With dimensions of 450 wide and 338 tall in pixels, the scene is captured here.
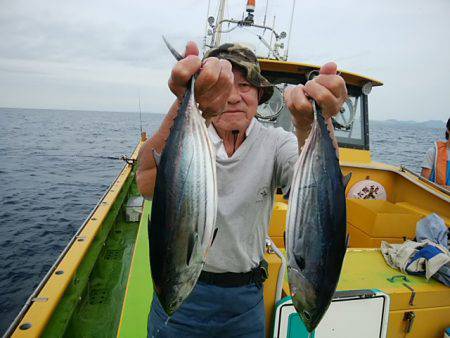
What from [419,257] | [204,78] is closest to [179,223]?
[204,78]

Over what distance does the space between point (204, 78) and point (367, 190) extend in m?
4.98

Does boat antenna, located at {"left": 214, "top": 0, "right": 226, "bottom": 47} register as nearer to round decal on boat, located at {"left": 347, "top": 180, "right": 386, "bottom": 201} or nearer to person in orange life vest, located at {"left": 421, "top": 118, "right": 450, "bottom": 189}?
round decal on boat, located at {"left": 347, "top": 180, "right": 386, "bottom": 201}

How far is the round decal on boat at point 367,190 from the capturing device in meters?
5.38

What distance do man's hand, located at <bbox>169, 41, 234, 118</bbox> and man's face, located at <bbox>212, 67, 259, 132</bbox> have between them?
47 cm

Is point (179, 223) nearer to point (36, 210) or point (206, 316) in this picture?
point (206, 316)

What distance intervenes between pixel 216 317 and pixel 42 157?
25.8 metres

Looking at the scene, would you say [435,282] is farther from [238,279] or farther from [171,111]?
[171,111]

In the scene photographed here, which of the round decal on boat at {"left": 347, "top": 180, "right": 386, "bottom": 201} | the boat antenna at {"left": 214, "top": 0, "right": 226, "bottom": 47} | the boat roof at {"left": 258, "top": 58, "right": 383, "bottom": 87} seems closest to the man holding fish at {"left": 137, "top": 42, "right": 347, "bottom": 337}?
the boat roof at {"left": 258, "top": 58, "right": 383, "bottom": 87}

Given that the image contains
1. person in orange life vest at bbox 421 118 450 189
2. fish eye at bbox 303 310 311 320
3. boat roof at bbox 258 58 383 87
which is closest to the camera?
fish eye at bbox 303 310 311 320

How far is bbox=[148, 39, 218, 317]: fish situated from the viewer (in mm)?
1102

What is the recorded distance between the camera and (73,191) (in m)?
14.8

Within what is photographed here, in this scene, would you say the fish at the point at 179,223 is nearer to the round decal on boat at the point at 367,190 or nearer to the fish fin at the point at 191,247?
the fish fin at the point at 191,247

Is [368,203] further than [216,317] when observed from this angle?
Yes

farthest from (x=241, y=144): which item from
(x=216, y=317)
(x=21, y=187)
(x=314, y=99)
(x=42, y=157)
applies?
(x=42, y=157)
